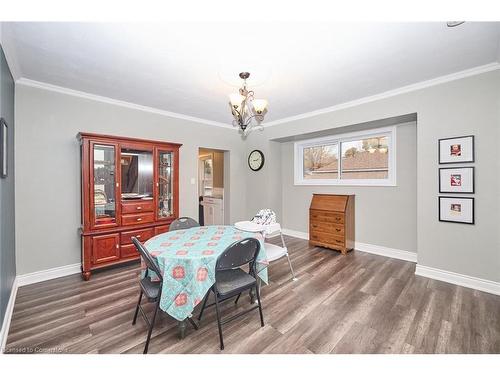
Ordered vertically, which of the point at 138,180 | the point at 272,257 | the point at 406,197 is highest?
the point at 138,180

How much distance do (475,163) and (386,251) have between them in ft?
5.98

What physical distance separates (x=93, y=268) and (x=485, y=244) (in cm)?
484

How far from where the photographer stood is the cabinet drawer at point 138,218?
3131 millimetres

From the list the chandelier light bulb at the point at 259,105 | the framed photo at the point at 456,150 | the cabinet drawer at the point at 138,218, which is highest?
the chandelier light bulb at the point at 259,105

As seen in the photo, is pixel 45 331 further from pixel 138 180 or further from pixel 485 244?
pixel 485 244

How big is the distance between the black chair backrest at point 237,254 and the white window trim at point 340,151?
9.90ft

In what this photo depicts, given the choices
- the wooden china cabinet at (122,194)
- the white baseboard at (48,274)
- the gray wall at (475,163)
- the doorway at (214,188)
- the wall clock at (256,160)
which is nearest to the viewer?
the gray wall at (475,163)

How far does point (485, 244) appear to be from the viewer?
2.51m

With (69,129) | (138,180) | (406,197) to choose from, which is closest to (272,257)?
(138,180)

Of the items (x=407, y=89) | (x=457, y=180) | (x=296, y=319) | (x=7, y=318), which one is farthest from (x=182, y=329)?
(x=407, y=89)

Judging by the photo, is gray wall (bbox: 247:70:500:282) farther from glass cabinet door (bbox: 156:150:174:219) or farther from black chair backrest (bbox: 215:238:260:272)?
glass cabinet door (bbox: 156:150:174:219)

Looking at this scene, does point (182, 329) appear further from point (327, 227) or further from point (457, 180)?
point (457, 180)

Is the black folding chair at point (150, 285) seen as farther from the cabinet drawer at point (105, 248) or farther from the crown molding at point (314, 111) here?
the crown molding at point (314, 111)

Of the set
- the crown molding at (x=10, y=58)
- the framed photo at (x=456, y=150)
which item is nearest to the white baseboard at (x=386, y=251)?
the framed photo at (x=456, y=150)
